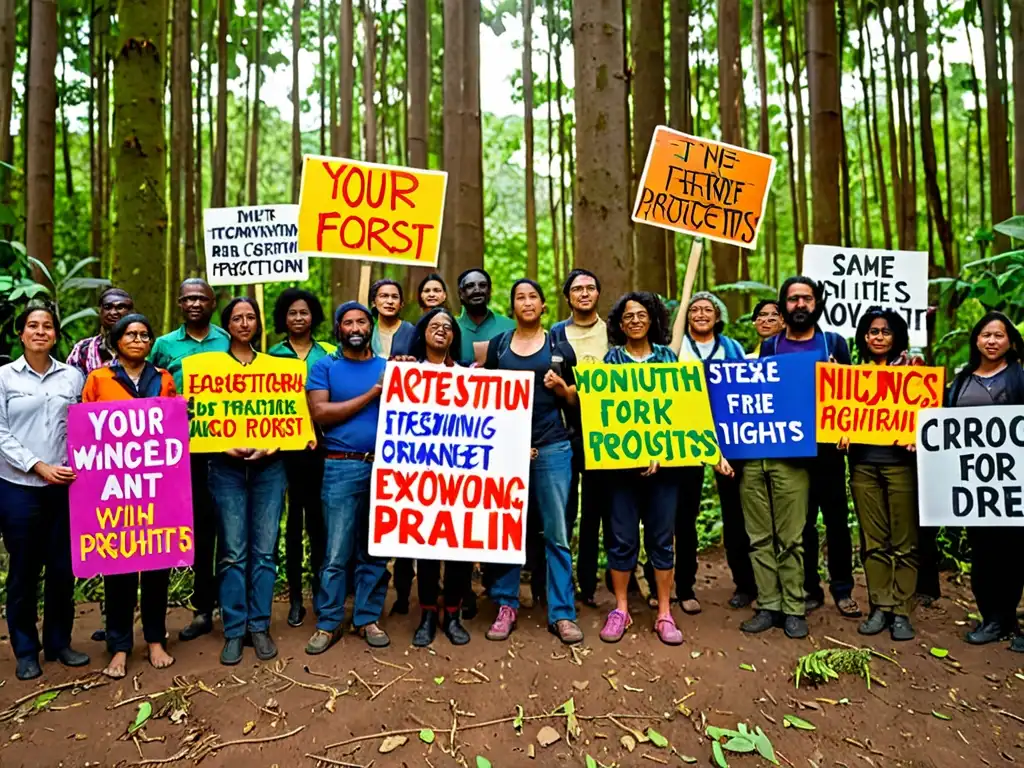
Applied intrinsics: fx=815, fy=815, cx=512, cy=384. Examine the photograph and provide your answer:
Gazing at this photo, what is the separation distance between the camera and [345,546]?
472 centimetres

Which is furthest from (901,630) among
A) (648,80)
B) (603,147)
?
(648,80)

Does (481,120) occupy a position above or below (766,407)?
above

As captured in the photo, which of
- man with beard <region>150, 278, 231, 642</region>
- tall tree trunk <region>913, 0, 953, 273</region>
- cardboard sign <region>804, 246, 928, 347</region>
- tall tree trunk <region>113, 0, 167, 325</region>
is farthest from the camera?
tall tree trunk <region>913, 0, 953, 273</region>

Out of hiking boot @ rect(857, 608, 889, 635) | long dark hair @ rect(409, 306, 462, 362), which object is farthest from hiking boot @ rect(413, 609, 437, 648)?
hiking boot @ rect(857, 608, 889, 635)

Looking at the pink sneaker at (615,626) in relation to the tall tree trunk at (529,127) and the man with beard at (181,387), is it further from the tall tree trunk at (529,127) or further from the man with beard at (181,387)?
the tall tree trunk at (529,127)

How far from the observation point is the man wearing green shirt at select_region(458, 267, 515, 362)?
5223 millimetres

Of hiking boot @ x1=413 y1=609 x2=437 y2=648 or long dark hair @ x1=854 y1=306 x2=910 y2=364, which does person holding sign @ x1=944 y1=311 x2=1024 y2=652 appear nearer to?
long dark hair @ x1=854 y1=306 x2=910 y2=364

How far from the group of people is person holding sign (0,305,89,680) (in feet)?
0.03

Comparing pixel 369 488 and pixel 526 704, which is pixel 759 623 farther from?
pixel 369 488

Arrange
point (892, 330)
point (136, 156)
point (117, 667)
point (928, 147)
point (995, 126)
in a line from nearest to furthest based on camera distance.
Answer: point (117, 667)
point (892, 330)
point (136, 156)
point (995, 126)
point (928, 147)

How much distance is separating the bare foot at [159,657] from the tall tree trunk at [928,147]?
30.6ft

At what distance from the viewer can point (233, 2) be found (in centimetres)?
1502

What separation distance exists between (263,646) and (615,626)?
6.78 ft

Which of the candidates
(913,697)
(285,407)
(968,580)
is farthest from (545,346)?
(968,580)
